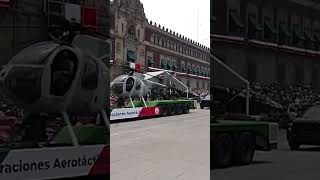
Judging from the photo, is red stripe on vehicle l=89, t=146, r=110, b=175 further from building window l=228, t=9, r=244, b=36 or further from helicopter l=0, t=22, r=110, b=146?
building window l=228, t=9, r=244, b=36

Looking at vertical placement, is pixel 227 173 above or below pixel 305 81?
below

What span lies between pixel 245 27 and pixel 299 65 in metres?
0.44

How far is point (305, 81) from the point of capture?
94.4 inches

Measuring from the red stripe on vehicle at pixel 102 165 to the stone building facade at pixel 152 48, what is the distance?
95 cm

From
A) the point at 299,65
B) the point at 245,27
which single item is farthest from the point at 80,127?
the point at 299,65

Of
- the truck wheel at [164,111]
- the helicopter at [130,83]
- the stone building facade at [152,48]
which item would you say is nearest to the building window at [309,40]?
the stone building facade at [152,48]

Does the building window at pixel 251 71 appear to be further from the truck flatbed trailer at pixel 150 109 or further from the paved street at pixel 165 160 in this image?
the truck flatbed trailer at pixel 150 109

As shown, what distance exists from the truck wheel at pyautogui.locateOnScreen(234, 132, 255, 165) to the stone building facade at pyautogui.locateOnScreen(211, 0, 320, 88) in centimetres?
27

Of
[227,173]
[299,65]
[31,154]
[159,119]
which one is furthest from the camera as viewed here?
[159,119]

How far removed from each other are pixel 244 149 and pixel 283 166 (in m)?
0.27

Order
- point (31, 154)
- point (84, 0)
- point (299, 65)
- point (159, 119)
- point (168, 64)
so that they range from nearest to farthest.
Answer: point (31, 154), point (84, 0), point (299, 65), point (168, 64), point (159, 119)

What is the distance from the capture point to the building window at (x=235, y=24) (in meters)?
2.09

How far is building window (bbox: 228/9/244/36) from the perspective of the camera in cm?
209

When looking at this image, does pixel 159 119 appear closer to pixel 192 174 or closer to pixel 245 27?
pixel 192 174
